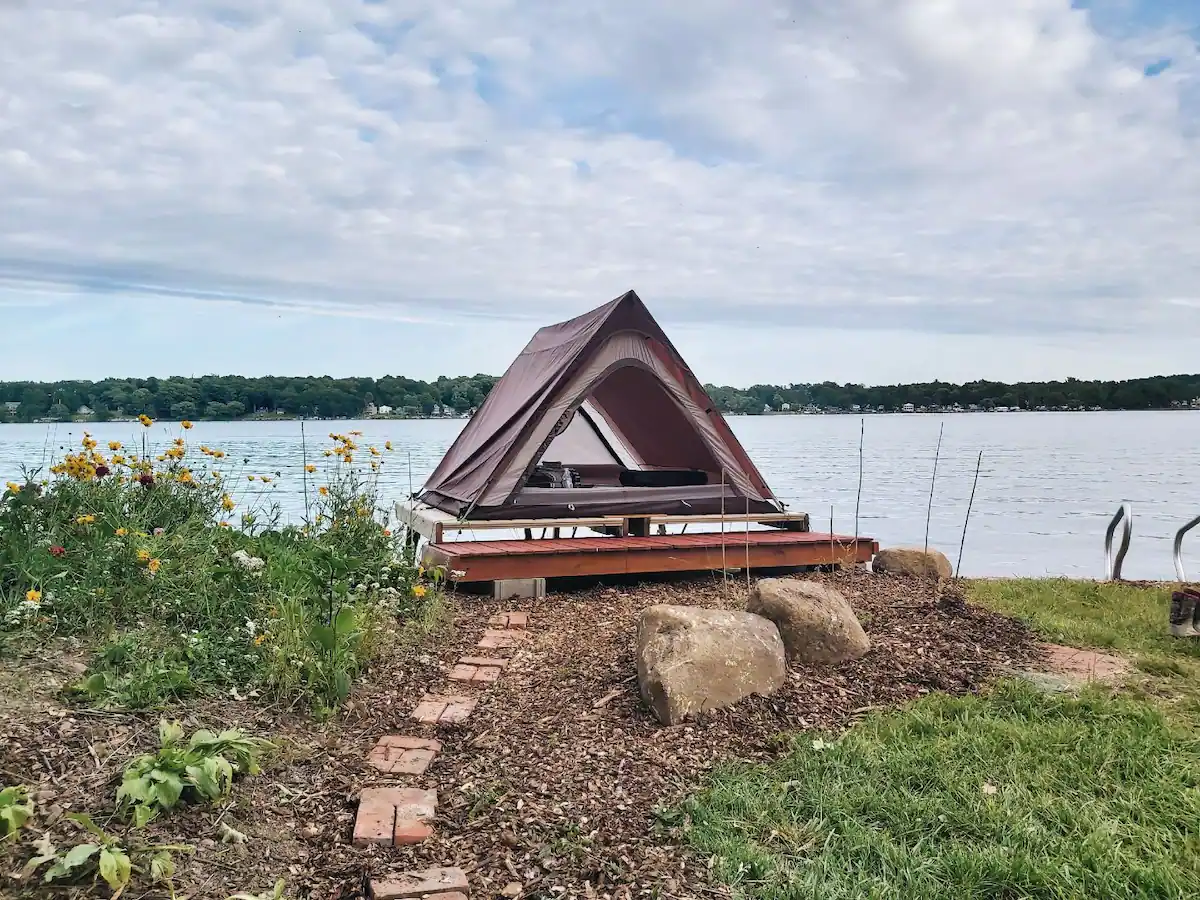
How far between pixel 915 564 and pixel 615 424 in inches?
155

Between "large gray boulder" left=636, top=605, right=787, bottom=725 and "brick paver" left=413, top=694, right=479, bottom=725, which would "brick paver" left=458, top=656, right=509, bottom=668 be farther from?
"large gray boulder" left=636, top=605, right=787, bottom=725

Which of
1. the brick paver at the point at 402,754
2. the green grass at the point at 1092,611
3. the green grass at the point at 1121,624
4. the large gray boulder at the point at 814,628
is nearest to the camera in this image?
the brick paver at the point at 402,754

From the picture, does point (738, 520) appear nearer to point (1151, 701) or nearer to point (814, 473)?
point (1151, 701)

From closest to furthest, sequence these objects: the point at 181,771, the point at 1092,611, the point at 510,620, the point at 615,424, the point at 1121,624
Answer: the point at 181,771
the point at 1121,624
the point at 510,620
the point at 1092,611
the point at 615,424

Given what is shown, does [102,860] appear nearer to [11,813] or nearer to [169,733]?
[11,813]

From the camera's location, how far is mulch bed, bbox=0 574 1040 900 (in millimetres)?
2654

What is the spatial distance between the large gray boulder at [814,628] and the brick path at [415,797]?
58.7 inches

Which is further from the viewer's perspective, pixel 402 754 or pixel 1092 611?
pixel 1092 611

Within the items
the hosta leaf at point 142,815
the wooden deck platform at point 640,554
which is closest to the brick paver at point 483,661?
the wooden deck platform at point 640,554

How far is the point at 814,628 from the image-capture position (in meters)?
4.47

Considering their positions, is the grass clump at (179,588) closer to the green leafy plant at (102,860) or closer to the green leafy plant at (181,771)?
the green leafy plant at (181,771)

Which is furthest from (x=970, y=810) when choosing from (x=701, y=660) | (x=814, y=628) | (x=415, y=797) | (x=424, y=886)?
(x=415, y=797)

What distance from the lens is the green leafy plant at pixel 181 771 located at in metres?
2.65

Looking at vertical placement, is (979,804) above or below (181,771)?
below
